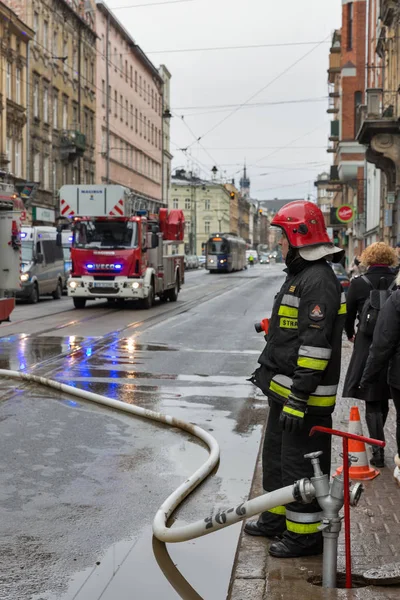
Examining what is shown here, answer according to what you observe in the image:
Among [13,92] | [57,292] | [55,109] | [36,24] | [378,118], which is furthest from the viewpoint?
[55,109]

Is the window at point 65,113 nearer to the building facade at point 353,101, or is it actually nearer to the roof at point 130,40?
the roof at point 130,40

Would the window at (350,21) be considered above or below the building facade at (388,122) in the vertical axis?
above

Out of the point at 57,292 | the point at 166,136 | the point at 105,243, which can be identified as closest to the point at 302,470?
the point at 105,243

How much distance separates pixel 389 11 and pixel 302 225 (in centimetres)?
2757

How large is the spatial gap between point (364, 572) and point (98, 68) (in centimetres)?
6449

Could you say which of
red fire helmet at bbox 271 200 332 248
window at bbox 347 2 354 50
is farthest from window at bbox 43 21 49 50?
red fire helmet at bbox 271 200 332 248

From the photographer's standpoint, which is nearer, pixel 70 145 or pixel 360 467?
pixel 360 467

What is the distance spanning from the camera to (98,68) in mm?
65750

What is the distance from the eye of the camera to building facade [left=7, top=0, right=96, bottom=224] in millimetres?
48250

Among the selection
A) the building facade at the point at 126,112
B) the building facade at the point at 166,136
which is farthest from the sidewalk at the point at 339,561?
the building facade at the point at 166,136

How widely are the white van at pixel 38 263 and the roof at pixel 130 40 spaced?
37.6 m

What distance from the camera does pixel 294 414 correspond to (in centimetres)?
463

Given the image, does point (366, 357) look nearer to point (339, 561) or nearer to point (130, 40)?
point (339, 561)

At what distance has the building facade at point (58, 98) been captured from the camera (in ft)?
158
